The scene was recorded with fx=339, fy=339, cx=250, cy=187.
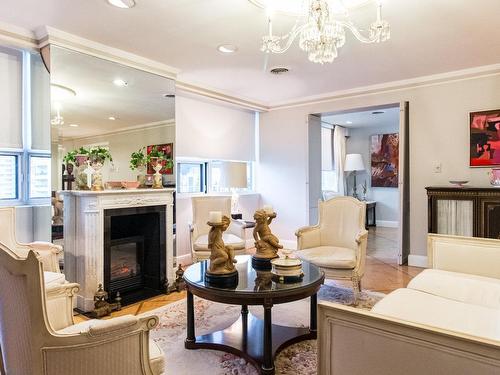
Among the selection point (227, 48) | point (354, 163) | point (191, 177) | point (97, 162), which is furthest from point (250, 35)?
point (354, 163)

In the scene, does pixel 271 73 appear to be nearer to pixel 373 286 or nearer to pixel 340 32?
pixel 340 32

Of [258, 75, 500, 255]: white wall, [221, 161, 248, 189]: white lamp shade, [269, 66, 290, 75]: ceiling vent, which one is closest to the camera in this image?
[269, 66, 290, 75]: ceiling vent

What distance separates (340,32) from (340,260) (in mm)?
1962

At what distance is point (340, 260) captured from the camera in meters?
3.19

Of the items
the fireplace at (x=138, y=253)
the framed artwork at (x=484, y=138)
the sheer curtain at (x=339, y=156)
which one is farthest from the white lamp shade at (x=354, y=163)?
the fireplace at (x=138, y=253)

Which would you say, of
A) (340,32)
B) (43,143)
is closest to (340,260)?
(340,32)

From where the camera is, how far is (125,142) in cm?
380

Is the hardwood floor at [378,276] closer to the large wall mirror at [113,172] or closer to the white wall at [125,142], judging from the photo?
the large wall mirror at [113,172]

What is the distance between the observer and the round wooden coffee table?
2.06m

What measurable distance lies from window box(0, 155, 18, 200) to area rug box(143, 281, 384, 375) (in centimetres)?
173

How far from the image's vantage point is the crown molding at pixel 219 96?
4.55 metres

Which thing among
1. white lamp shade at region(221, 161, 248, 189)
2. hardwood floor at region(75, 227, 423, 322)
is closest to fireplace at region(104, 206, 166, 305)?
hardwood floor at region(75, 227, 423, 322)

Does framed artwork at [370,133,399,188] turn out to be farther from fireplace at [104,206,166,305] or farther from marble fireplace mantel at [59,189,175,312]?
marble fireplace mantel at [59,189,175,312]

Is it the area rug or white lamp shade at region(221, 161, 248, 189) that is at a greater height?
white lamp shade at region(221, 161, 248, 189)
